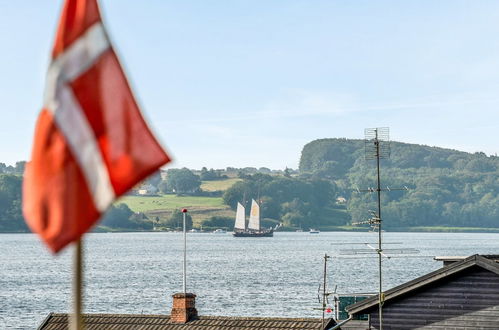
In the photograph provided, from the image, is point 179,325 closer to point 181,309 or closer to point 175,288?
point 181,309

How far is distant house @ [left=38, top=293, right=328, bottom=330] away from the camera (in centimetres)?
3806

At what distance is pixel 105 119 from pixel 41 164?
671mm

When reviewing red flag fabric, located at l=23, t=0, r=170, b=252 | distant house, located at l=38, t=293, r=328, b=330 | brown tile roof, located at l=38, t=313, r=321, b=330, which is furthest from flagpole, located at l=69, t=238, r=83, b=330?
distant house, located at l=38, t=293, r=328, b=330

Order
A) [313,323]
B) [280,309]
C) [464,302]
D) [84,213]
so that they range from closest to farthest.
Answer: [84,213]
[464,302]
[313,323]
[280,309]

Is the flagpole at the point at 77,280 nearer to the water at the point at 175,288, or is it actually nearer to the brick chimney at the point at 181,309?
the brick chimney at the point at 181,309

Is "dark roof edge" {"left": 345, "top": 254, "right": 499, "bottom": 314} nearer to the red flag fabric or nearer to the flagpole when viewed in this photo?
the red flag fabric

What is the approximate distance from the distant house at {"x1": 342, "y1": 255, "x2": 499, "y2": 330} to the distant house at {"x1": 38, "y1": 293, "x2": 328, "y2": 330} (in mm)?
4697

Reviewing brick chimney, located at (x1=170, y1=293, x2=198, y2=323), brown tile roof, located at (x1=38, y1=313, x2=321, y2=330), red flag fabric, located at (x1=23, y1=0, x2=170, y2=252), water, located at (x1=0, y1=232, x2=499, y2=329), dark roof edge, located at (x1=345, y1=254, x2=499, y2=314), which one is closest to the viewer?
red flag fabric, located at (x1=23, y1=0, x2=170, y2=252)

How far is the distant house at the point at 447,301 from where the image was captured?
32.5 meters

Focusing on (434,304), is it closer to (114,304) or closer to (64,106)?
(64,106)

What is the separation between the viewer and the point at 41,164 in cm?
870

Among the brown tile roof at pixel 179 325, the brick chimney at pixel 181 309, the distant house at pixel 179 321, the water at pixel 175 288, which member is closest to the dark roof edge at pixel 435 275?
the brown tile roof at pixel 179 325

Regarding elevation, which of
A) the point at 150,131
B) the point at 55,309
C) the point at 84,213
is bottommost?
the point at 55,309

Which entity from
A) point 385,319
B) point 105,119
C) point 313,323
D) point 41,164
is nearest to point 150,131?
point 105,119
